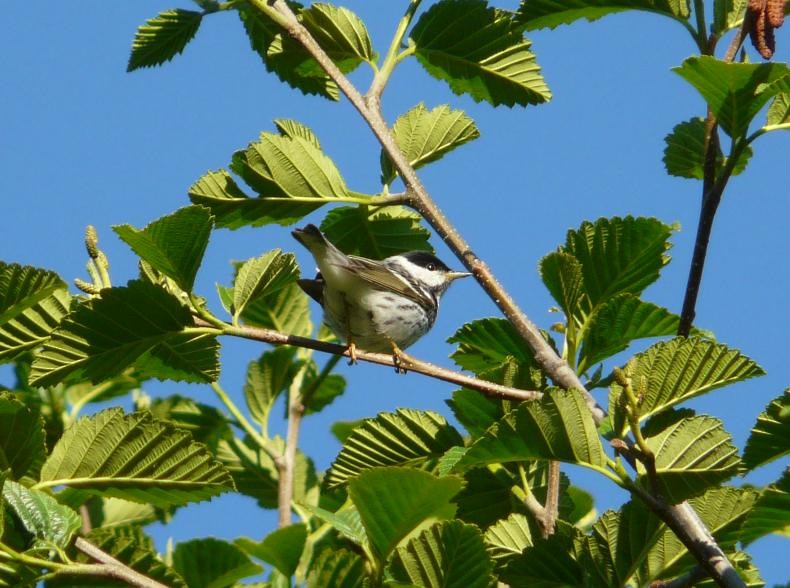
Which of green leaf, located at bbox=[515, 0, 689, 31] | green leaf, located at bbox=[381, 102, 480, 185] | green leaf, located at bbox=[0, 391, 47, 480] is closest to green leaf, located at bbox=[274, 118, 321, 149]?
green leaf, located at bbox=[381, 102, 480, 185]

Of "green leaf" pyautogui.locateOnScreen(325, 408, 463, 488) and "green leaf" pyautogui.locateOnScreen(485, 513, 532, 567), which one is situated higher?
"green leaf" pyautogui.locateOnScreen(325, 408, 463, 488)

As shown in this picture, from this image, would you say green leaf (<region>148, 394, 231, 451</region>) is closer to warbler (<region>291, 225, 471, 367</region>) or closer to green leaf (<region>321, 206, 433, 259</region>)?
warbler (<region>291, 225, 471, 367</region>)

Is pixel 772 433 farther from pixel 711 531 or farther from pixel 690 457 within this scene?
pixel 711 531

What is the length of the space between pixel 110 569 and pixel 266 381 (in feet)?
6.23

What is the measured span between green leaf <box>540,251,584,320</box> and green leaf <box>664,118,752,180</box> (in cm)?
68

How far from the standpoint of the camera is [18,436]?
2600mm

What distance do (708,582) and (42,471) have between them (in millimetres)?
1571

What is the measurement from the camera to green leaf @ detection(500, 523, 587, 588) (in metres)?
2.46

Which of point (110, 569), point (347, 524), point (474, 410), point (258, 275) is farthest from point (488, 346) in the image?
point (110, 569)

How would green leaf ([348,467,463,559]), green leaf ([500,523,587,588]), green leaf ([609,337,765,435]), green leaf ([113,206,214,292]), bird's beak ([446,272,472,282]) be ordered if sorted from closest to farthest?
green leaf ([348,467,463,559]) < green leaf ([609,337,765,435]) < green leaf ([500,523,587,588]) < green leaf ([113,206,214,292]) < bird's beak ([446,272,472,282])

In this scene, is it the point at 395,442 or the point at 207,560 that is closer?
the point at 395,442

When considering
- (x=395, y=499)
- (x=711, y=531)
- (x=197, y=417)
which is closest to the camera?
(x=395, y=499)

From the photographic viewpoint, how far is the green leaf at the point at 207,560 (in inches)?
120

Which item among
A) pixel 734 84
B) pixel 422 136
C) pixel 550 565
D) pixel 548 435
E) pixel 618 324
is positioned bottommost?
pixel 550 565
